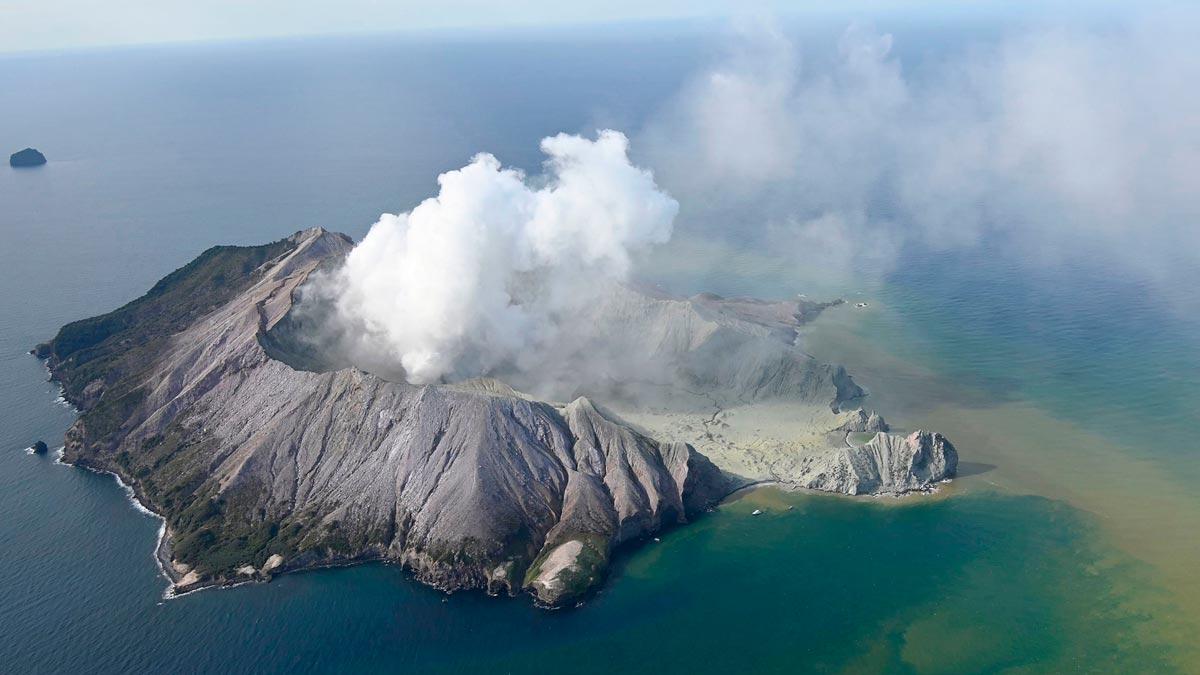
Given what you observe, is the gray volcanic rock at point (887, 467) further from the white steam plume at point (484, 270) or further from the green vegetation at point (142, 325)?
the green vegetation at point (142, 325)

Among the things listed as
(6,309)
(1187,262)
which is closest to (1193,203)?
(1187,262)

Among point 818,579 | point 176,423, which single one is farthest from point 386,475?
point 818,579

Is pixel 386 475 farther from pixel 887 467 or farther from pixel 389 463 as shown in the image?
pixel 887 467

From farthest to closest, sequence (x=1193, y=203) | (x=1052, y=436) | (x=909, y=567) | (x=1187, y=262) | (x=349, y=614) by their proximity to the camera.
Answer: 1. (x=1193, y=203)
2. (x=1187, y=262)
3. (x=1052, y=436)
4. (x=909, y=567)
5. (x=349, y=614)

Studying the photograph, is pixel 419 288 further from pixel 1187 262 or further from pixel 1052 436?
pixel 1187 262

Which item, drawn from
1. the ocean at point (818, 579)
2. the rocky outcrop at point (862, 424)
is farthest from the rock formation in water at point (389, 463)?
the rocky outcrop at point (862, 424)

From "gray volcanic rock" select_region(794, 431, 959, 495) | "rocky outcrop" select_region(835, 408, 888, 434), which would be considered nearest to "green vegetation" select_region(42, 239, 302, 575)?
"gray volcanic rock" select_region(794, 431, 959, 495)

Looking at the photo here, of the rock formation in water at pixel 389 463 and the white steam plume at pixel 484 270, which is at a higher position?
the white steam plume at pixel 484 270
